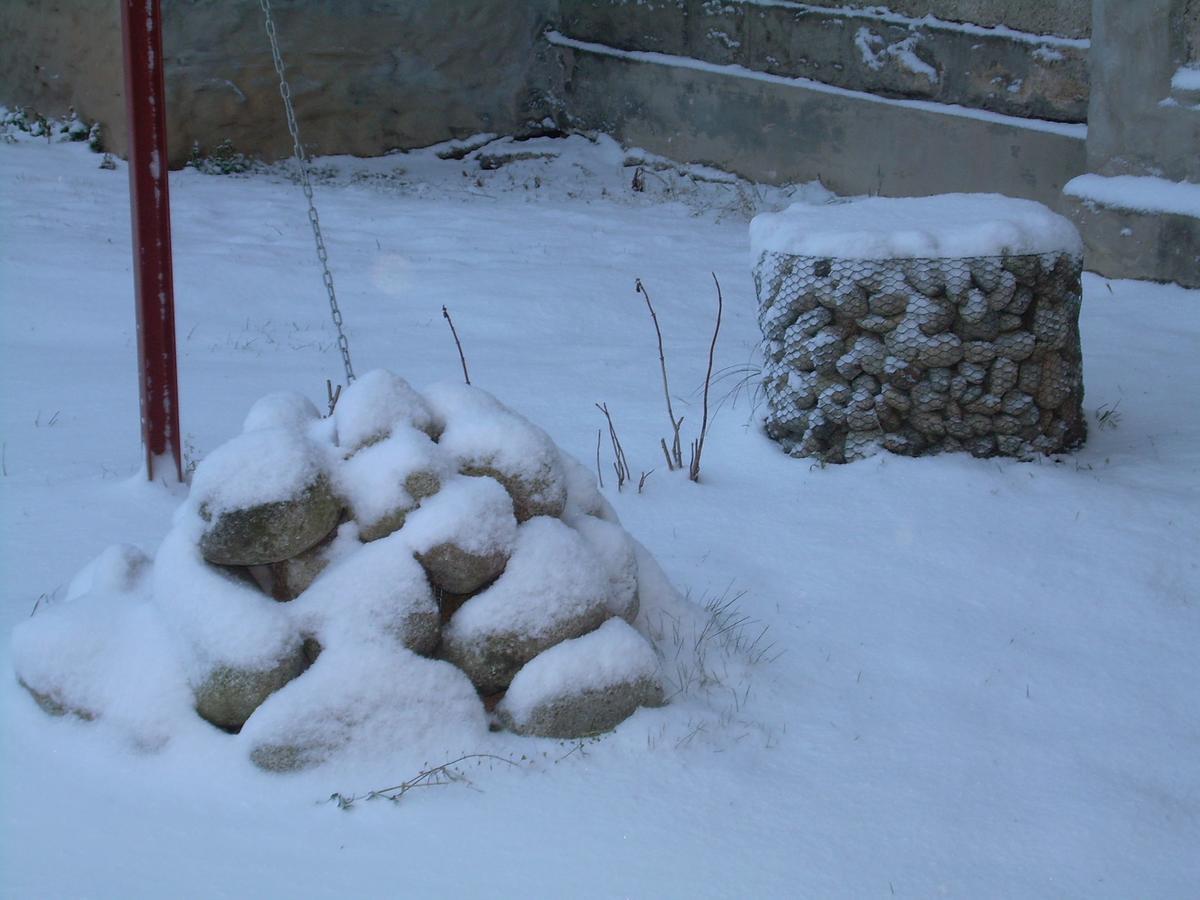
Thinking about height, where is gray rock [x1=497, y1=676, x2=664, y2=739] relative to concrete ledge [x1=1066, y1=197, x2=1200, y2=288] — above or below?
below

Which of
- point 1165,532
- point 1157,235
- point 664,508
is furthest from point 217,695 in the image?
point 1157,235

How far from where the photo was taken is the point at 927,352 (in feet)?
12.7

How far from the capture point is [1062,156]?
255 inches

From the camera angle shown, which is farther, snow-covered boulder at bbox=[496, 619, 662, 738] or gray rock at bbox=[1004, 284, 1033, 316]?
gray rock at bbox=[1004, 284, 1033, 316]

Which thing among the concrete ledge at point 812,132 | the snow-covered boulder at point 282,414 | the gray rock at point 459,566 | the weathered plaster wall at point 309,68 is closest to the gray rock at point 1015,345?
the gray rock at point 459,566

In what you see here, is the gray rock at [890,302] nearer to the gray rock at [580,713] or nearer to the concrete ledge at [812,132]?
the gray rock at [580,713]

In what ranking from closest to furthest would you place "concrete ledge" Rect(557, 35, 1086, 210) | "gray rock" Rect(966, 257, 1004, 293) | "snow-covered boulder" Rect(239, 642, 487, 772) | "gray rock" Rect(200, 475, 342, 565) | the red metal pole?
1. "snow-covered boulder" Rect(239, 642, 487, 772)
2. "gray rock" Rect(200, 475, 342, 565)
3. the red metal pole
4. "gray rock" Rect(966, 257, 1004, 293)
5. "concrete ledge" Rect(557, 35, 1086, 210)

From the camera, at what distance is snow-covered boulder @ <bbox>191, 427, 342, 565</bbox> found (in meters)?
2.46

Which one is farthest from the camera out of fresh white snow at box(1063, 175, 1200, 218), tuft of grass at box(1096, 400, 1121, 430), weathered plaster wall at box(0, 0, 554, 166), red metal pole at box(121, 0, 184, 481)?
weathered plaster wall at box(0, 0, 554, 166)

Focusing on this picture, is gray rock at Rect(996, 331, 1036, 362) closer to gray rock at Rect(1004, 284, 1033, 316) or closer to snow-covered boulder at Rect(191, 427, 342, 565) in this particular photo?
gray rock at Rect(1004, 284, 1033, 316)

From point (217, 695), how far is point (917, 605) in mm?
1761

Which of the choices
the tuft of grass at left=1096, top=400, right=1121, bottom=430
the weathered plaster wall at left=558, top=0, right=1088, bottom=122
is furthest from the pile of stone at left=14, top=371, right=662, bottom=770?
the weathered plaster wall at left=558, top=0, right=1088, bottom=122

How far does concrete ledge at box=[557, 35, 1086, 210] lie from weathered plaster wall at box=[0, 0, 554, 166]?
2.11ft

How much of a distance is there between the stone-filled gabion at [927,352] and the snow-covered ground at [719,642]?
13cm
